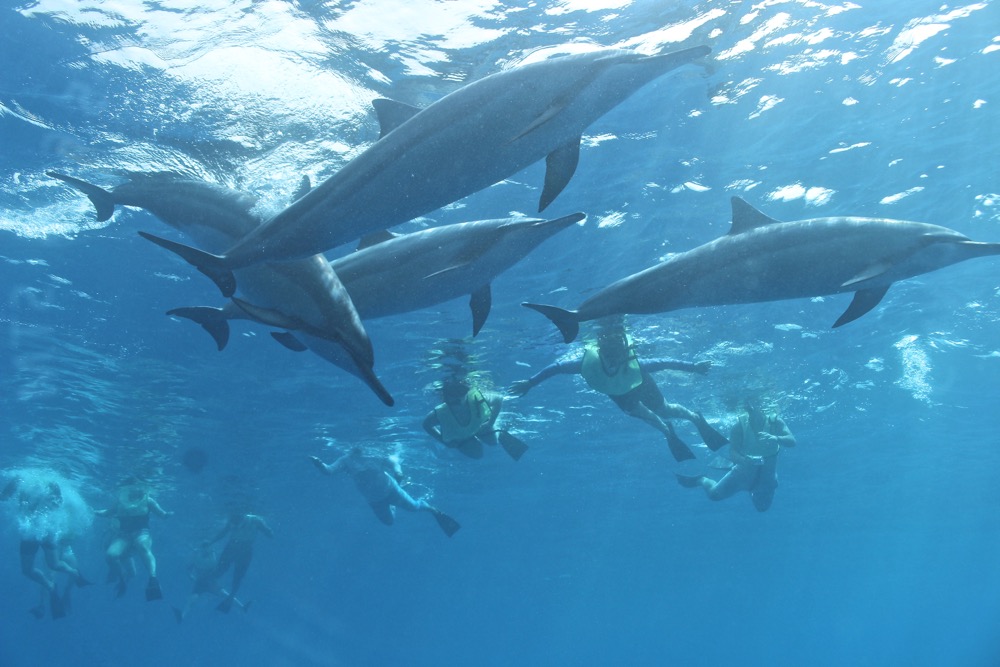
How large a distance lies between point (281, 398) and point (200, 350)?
4.65 m

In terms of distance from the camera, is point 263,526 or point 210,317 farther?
point 263,526

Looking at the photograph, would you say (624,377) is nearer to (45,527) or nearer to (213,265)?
(213,265)

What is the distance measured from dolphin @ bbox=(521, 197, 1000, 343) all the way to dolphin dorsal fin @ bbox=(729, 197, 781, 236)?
17cm

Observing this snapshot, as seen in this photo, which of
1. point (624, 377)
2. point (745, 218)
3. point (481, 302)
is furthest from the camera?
point (624, 377)

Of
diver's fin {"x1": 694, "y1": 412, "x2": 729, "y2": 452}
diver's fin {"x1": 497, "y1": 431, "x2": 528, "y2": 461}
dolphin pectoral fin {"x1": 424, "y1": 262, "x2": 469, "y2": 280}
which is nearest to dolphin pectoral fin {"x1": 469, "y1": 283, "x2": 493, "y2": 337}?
dolphin pectoral fin {"x1": 424, "y1": 262, "x2": 469, "y2": 280}

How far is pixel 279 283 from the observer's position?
2.94m

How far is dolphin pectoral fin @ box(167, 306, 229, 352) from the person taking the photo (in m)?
3.52

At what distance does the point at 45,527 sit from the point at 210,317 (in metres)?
42.1

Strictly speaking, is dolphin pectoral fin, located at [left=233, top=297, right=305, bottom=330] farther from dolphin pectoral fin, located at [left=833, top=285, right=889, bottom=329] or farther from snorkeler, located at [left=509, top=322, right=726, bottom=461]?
snorkeler, located at [left=509, top=322, right=726, bottom=461]

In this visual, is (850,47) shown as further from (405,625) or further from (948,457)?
(405,625)

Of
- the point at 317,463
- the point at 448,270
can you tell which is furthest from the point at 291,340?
the point at 317,463

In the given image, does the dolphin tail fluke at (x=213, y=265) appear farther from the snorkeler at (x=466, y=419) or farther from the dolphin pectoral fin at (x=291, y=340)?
the snorkeler at (x=466, y=419)

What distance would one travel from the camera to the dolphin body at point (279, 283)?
265 centimetres

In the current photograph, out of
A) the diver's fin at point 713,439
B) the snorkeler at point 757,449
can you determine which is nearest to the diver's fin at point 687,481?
the snorkeler at point 757,449
